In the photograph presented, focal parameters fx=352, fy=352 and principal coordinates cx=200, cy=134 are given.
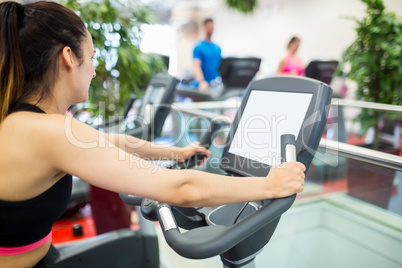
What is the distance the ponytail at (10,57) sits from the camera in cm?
88

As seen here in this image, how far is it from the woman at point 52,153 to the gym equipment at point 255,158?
0.23 ft

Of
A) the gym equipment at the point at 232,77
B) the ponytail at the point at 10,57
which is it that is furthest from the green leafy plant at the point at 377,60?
the ponytail at the point at 10,57

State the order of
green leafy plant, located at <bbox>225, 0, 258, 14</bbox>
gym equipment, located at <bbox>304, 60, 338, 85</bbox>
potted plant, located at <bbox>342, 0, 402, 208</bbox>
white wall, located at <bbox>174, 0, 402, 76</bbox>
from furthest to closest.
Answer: white wall, located at <bbox>174, 0, 402, 76</bbox> → green leafy plant, located at <bbox>225, 0, 258, 14</bbox> → gym equipment, located at <bbox>304, 60, 338, 85</bbox> → potted plant, located at <bbox>342, 0, 402, 208</bbox>

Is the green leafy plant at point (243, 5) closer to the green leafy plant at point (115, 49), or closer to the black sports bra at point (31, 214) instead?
the green leafy plant at point (115, 49)

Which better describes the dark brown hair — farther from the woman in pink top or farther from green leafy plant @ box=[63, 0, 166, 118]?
the woman in pink top

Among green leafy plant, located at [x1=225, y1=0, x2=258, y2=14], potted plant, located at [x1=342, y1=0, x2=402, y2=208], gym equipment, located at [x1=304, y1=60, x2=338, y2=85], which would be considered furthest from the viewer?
green leafy plant, located at [x1=225, y1=0, x2=258, y2=14]

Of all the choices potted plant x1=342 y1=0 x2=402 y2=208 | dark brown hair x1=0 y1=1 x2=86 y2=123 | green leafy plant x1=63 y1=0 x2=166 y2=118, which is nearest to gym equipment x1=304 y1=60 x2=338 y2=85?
potted plant x1=342 y1=0 x2=402 y2=208

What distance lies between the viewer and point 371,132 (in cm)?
Answer: 313

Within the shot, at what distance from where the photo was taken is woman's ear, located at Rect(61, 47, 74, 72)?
0.92 meters

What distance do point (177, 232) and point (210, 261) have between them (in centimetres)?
100

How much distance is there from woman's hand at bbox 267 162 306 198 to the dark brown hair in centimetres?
63

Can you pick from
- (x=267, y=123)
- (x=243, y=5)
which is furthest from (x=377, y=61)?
(x=243, y=5)

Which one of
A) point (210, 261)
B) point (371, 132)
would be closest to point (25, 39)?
point (210, 261)

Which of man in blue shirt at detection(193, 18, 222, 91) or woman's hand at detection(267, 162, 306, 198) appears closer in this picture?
woman's hand at detection(267, 162, 306, 198)
